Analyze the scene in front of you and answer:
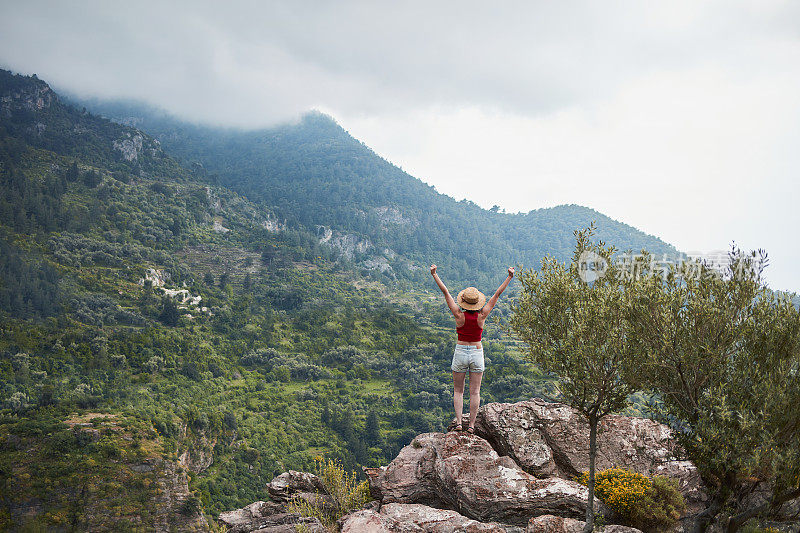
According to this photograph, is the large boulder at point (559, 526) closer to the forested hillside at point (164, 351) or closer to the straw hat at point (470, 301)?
the straw hat at point (470, 301)

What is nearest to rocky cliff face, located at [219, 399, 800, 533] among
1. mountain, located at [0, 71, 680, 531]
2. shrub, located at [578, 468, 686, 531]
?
shrub, located at [578, 468, 686, 531]

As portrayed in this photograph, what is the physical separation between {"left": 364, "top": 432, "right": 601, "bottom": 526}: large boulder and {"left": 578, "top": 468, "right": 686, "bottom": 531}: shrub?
0.42 metres

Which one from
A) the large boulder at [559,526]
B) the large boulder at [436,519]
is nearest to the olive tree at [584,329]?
the large boulder at [559,526]

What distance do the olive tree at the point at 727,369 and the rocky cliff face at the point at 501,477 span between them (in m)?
1.37

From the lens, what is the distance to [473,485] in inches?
375

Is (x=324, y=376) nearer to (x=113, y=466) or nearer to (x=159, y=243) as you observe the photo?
(x=113, y=466)

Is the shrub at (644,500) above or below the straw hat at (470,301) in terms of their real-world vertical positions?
below

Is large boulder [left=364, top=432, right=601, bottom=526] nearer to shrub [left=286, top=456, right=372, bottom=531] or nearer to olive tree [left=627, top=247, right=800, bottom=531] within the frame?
shrub [left=286, top=456, right=372, bottom=531]

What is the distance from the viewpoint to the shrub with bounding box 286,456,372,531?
1066cm

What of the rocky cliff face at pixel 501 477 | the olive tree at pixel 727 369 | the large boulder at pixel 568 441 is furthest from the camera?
the large boulder at pixel 568 441

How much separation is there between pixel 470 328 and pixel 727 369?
15.4 ft

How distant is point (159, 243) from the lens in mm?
107625

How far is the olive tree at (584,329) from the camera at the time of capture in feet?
27.2

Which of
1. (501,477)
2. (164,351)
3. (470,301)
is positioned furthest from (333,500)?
(164,351)
